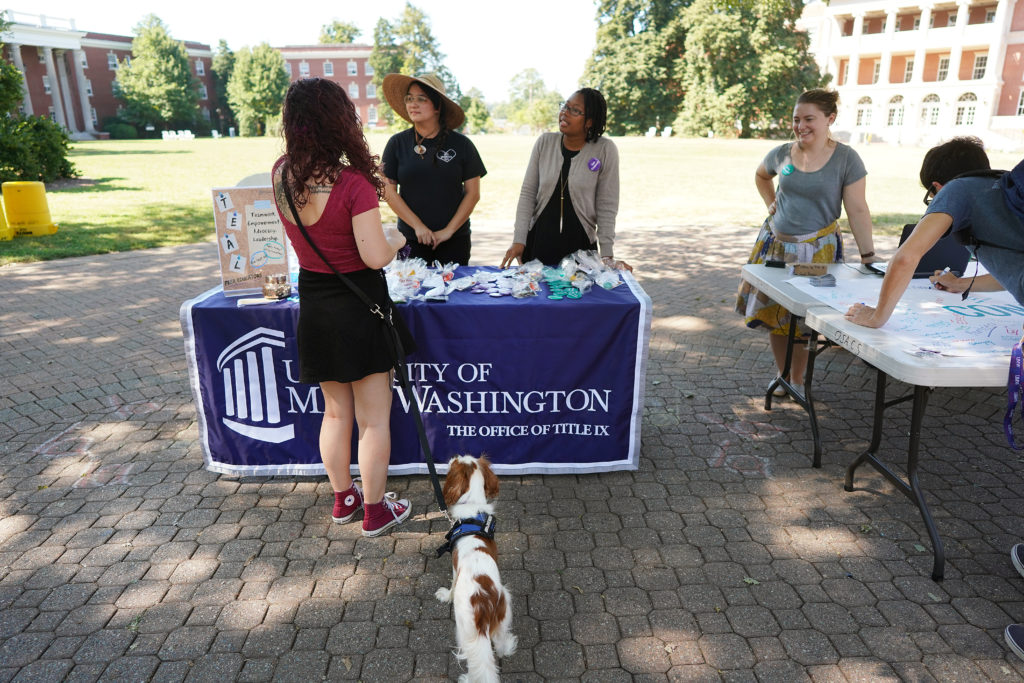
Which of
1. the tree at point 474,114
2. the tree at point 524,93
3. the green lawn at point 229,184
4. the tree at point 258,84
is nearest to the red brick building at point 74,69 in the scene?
the tree at point 258,84

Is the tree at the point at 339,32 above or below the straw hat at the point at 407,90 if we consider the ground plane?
above

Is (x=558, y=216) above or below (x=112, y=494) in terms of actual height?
above

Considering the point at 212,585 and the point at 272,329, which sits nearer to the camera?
the point at 212,585

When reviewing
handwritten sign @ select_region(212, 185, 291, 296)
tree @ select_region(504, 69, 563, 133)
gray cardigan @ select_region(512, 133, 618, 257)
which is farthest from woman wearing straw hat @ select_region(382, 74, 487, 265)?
tree @ select_region(504, 69, 563, 133)

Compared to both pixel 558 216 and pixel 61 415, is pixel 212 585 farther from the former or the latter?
pixel 558 216

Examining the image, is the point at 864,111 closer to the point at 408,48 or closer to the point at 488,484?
the point at 408,48

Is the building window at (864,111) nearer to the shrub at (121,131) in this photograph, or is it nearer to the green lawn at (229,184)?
the green lawn at (229,184)

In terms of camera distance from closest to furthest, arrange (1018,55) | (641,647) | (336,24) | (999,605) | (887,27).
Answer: (641,647) < (999,605) < (1018,55) < (887,27) < (336,24)

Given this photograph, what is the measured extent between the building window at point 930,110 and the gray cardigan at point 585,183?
58.3 m

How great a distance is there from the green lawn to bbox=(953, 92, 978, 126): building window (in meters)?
25.7

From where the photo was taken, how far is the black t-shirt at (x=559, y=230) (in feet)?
14.4

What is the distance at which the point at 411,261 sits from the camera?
3.90 m

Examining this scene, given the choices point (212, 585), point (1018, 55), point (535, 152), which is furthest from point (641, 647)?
point (1018, 55)

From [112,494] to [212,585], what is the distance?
120 cm
